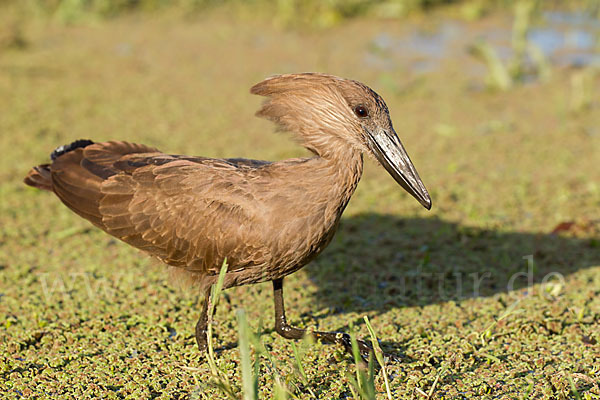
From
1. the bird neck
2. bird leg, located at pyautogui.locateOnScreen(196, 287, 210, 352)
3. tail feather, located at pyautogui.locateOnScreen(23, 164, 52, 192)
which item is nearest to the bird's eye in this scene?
the bird neck

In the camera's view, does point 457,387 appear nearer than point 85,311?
Yes

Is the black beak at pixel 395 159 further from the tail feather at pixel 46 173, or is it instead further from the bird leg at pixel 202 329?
the tail feather at pixel 46 173

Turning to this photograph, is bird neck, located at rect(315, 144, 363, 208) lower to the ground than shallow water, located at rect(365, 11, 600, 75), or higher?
lower

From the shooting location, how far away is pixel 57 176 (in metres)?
4.00

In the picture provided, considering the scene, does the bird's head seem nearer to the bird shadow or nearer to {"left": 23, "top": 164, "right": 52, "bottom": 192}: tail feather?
the bird shadow

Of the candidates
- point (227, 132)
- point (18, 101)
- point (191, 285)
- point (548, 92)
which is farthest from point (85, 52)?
point (191, 285)

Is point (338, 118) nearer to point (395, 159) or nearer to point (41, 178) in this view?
point (395, 159)

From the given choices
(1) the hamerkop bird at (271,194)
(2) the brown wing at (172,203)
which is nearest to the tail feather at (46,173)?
(2) the brown wing at (172,203)

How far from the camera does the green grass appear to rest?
348 cm

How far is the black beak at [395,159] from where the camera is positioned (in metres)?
3.39

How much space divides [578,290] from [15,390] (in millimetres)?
3101

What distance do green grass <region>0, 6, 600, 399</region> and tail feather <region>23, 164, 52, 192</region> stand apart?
629 millimetres

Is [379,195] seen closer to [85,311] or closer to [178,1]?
[85,311]

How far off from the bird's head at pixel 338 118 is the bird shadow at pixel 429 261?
105cm
